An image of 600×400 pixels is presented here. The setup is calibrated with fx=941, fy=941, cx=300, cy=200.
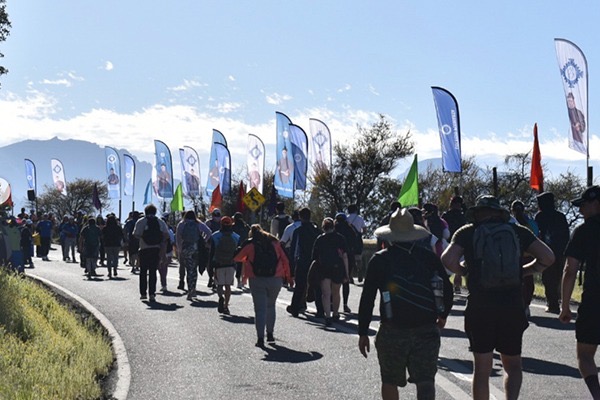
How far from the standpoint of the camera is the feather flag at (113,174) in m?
62.6

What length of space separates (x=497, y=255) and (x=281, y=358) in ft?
16.1

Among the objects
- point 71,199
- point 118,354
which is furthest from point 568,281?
point 71,199

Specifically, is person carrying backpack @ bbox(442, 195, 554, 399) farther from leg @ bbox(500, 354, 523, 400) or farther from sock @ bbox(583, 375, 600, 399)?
sock @ bbox(583, 375, 600, 399)

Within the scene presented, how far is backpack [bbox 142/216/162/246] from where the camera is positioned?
1855 centimetres

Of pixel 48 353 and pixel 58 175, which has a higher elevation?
pixel 58 175

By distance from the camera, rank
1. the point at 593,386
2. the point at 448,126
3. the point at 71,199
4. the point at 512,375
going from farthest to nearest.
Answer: the point at 71,199
the point at 448,126
the point at 593,386
the point at 512,375

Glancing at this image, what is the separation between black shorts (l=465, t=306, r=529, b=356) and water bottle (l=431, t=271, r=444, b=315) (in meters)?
0.48

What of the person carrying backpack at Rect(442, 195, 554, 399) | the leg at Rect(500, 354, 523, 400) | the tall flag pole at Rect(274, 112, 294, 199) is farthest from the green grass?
the tall flag pole at Rect(274, 112, 294, 199)

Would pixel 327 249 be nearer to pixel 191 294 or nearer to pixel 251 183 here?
pixel 191 294

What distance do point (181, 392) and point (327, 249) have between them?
5.94 meters

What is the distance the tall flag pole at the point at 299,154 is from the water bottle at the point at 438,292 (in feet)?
108

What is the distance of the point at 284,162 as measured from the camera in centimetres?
4028

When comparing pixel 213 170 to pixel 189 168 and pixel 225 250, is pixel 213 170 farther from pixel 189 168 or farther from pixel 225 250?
pixel 225 250

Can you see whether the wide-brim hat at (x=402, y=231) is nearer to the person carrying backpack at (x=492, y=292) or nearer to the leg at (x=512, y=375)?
the person carrying backpack at (x=492, y=292)
